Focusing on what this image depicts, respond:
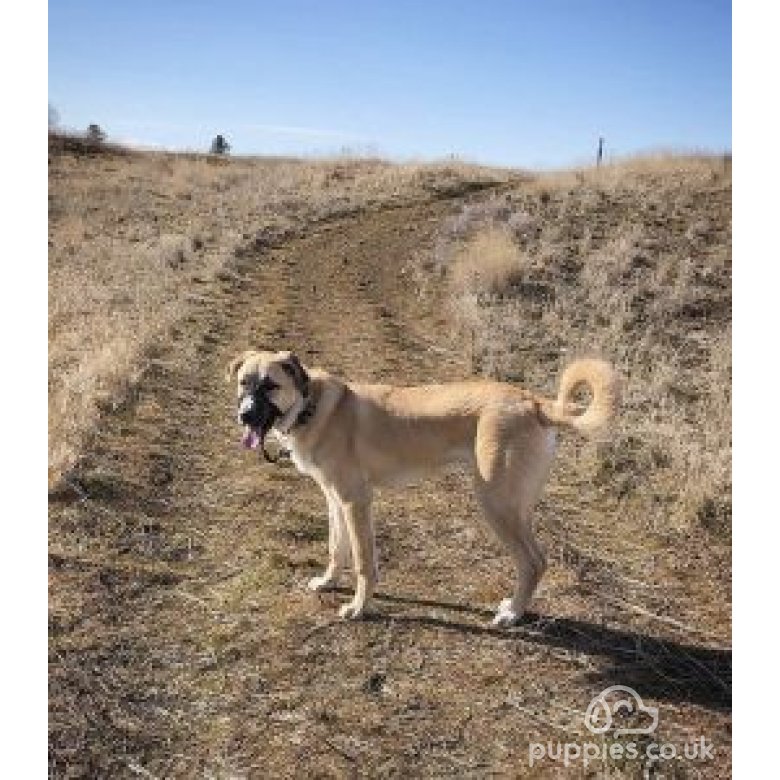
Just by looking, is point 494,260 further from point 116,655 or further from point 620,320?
point 116,655

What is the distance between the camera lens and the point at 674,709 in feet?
14.7

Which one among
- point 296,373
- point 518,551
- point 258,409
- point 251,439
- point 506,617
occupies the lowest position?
point 506,617

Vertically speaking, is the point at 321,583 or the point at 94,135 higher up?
the point at 94,135

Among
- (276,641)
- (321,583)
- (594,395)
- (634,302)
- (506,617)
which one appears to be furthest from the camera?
(634,302)

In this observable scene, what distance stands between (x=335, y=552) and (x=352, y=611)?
0.45 meters

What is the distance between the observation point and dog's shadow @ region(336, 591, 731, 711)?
465 cm

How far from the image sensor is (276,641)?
195 inches

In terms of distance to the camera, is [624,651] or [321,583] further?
[321,583]

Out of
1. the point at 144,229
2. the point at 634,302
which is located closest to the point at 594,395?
the point at 634,302

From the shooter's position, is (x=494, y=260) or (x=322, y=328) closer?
(x=322, y=328)

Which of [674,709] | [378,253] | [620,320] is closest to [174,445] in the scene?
[674,709]

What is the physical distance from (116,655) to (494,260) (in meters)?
10.3

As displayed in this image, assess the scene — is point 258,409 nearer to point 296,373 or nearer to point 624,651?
point 296,373

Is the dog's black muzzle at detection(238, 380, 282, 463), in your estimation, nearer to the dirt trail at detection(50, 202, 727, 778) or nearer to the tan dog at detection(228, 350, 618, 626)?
the tan dog at detection(228, 350, 618, 626)
